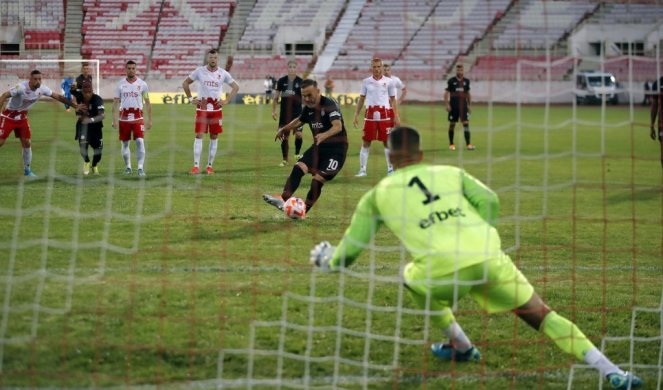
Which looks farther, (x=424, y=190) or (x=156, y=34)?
(x=156, y=34)

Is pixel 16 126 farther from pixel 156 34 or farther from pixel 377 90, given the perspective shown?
pixel 156 34

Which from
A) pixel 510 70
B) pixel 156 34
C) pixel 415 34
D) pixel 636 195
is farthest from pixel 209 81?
pixel 415 34

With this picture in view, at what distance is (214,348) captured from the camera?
22.6 ft

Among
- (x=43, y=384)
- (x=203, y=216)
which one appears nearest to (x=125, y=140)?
(x=203, y=216)

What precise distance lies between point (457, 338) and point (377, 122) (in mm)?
11874

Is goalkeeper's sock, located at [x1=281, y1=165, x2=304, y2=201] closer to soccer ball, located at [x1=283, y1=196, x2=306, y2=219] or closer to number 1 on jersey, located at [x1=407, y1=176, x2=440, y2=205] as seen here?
soccer ball, located at [x1=283, y1=196, x2=306, y2=219]

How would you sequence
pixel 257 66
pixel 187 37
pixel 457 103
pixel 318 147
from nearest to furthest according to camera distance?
1. pixel 318 147
2. pixel 457 103
3. pixel 187 37
4. pixel 257 66

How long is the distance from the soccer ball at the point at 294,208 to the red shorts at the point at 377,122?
6.69 meters

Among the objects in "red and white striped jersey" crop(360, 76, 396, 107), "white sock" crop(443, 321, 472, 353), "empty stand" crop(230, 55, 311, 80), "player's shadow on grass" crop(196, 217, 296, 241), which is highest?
"empty stand" crop(230, 55, 311, 80)

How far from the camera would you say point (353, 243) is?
614 cm

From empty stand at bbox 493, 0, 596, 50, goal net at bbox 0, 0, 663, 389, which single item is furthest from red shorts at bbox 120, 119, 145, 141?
empty stand at bbox 493, 0, 596, 50

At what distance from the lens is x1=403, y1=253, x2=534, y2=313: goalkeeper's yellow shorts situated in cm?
607

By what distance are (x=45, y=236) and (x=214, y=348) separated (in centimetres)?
421

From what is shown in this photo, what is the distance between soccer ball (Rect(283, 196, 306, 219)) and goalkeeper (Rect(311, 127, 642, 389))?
5519mm
